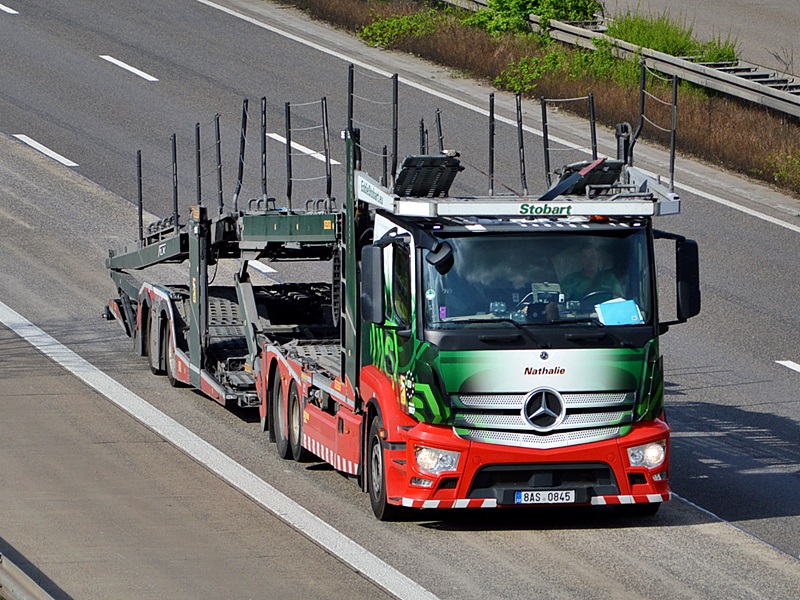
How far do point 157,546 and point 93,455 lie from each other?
10.9 feet

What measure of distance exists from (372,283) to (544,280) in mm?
1330

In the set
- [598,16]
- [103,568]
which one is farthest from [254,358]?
[598,16]

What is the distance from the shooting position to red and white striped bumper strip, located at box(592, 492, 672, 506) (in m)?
12.1

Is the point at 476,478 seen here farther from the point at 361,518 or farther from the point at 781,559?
the point at 781,559

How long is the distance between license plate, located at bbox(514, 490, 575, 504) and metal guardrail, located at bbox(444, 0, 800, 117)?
1832cm

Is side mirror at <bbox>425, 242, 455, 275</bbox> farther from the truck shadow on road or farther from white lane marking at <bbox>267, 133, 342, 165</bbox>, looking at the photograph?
white lane marking at <bbox>267, 133, 342, 165</bbox>

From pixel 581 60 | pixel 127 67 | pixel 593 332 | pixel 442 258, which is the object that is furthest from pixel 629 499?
pixel 127 67

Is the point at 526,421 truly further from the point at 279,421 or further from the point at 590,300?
the point at 279,421

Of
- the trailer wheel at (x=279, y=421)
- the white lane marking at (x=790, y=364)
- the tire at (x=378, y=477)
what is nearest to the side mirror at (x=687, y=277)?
the tire at (x=378, y=477)

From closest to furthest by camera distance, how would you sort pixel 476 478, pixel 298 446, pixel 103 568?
pixel 103 568, pixel 476 478, pixel 298 446

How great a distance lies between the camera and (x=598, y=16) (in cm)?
3616

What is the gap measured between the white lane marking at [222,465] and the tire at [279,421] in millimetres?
539

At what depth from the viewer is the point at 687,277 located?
1227cm

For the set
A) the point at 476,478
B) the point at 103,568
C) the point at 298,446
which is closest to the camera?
the point at 103,568
